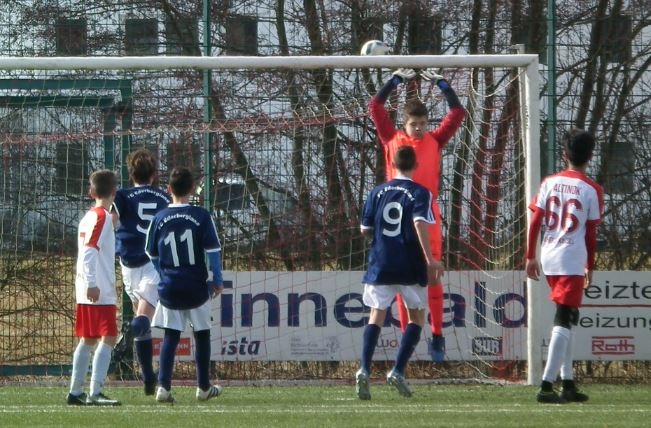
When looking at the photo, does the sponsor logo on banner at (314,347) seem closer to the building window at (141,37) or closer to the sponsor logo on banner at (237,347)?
the sponsor logo on banner at (237,347)

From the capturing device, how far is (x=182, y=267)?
8383mm

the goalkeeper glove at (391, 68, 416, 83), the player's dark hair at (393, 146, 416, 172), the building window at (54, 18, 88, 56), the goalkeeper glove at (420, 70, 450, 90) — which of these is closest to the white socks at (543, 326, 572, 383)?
the player's dark hair at (393, 146, 416, 172)

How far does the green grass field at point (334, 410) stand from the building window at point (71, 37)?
3515 mm

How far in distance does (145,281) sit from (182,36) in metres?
3.61

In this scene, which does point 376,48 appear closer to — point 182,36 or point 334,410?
point 182,36

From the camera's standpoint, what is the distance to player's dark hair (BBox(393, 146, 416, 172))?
8562 mm

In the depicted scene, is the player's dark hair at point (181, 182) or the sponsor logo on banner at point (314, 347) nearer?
the player's dark hair at point (181, 182)

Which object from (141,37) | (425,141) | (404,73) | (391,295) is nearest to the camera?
(391,295)

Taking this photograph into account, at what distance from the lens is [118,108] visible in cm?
1129

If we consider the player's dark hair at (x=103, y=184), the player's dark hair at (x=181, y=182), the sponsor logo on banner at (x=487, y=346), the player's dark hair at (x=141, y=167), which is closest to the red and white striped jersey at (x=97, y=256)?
the player's dark hair at (x=103, y=184)

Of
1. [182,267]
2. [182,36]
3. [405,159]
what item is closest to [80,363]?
[182,267]

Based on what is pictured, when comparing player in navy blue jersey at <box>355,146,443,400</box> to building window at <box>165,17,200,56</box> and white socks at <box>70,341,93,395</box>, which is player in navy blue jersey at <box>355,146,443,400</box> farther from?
building window at <box>165,17,200,56</box>

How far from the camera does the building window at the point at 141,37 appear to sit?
1210 cm

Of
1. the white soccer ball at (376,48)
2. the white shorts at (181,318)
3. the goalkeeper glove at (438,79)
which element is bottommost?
the white shorts at (181,318)
